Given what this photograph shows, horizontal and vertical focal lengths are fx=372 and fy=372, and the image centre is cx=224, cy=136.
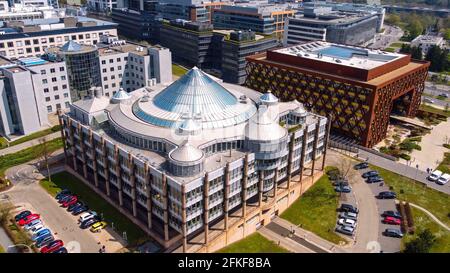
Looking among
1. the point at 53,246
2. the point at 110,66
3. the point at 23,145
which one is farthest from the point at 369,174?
the point at 110,66

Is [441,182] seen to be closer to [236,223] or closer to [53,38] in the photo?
[236,223]

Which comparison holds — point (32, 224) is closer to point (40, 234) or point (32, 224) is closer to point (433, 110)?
point (40, 234)

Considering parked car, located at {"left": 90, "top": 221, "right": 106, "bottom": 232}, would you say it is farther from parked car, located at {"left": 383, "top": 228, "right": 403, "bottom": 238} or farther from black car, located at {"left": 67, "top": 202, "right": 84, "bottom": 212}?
parked car, located at {"left": 383, "top": 228, "right": 403, "bottom": 238}

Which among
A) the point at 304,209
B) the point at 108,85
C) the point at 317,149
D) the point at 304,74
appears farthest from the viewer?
the point at 108,85

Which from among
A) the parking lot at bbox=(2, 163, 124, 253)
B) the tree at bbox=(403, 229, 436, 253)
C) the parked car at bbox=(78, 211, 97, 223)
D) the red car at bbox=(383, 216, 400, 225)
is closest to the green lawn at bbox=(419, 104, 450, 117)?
the red car at bbox=(383, 216, 400, 225)

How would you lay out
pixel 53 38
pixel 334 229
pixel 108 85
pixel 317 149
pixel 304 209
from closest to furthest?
pixel 334 229 → pixel 304 209 → pixel 317 149 → pixel 108 85 → pixel 53 38

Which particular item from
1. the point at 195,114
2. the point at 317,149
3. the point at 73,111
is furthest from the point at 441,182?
the point at 73,111

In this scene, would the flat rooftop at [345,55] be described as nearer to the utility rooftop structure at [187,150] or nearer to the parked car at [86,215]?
the utility rooftop structure at [187,150]
